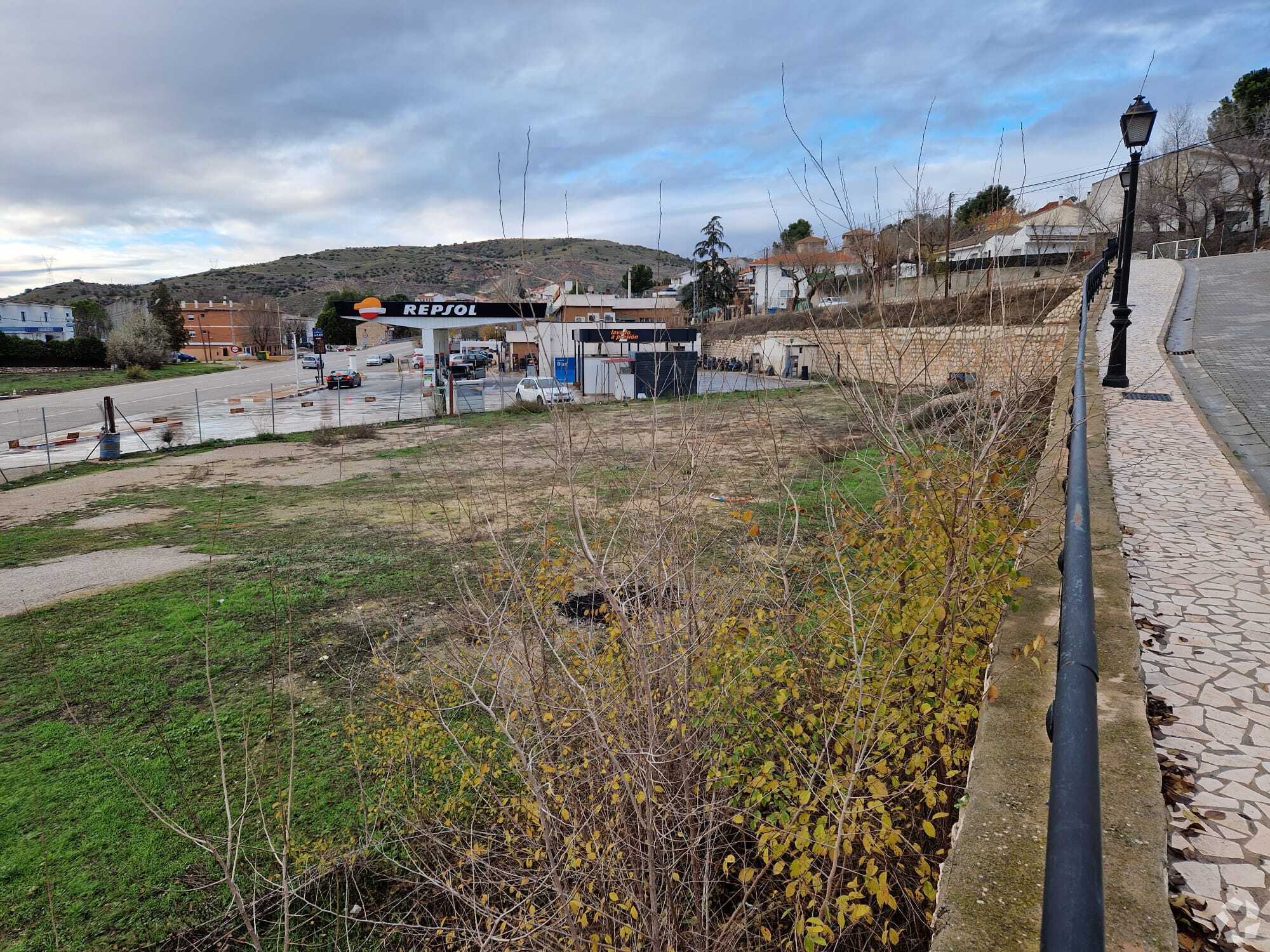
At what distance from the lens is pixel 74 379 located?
4759 centimetres

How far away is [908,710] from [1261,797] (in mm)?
1171

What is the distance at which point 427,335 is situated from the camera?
112ft

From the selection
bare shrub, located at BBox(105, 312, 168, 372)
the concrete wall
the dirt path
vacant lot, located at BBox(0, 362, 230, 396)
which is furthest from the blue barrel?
bare shrub, located at BBox(105, 312, 168, 372)

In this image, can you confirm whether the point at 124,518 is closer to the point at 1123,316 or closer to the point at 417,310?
the point at 1123,316

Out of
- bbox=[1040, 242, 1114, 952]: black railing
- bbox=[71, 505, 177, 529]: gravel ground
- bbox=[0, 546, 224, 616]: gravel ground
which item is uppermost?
bbox=[1040, 242, 1114, 952]: black railing

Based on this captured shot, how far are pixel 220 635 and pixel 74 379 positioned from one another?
175 feet

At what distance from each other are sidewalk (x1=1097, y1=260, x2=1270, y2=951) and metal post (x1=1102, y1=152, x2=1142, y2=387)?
10.0 ft

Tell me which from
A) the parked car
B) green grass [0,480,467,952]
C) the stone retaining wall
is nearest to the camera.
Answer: the stone retaining wall

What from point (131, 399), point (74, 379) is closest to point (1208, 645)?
point (131, 399)

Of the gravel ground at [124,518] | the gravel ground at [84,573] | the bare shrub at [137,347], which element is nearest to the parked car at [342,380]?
the bare shrub at [137,347]

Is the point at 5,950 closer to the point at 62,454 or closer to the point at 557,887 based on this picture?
the point at 557,887

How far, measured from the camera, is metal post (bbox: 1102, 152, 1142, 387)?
9805 mm

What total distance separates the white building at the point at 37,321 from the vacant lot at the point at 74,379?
34121mm

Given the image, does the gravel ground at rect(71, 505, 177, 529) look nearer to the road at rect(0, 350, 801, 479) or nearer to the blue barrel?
the road at rect(0, 350, 801, 479)
